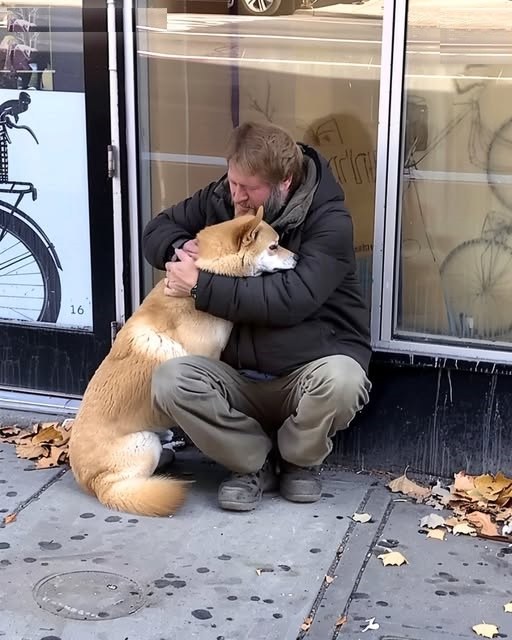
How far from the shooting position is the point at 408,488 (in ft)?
13.7

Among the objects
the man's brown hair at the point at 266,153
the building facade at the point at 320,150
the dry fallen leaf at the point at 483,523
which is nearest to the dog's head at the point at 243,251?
the man's brown hair at the point at 266,153

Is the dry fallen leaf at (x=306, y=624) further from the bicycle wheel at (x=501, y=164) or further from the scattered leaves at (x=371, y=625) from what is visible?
the bicycle wheel at (x=501, y=164)

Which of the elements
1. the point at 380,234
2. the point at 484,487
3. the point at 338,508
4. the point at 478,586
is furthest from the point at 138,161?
the point at 478,586

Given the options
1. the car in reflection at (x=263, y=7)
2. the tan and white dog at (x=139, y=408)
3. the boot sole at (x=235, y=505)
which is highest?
the car in reflection at (x=263, y=7)

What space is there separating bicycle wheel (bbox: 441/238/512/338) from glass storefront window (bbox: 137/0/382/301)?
1.16 feet

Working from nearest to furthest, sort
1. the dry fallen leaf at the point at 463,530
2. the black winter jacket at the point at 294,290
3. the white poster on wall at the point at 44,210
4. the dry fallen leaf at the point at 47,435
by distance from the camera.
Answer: the black winter jacket at the point at 294,290 → the dry fallen leaf at the point at 463,530 → the dry fallen leaf at the point at 47,435 → the white poster on wall at the point at 44,210

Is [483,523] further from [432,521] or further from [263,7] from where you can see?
[263,7]

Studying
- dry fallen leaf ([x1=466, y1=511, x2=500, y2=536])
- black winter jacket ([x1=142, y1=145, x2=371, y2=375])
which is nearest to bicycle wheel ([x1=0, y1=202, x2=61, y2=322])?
black winter jacket ([x1=142, y1=145, x2=371, y2=375])

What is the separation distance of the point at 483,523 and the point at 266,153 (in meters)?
1.57

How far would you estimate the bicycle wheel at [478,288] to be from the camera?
424 cm

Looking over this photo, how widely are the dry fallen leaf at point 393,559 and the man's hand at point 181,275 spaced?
1.17m

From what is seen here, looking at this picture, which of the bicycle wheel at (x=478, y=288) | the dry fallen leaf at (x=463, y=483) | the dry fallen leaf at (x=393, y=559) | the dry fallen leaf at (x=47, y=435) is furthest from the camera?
the dry fallen leaf at (x=47, y=435)

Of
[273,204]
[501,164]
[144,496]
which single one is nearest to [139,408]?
[144,496]

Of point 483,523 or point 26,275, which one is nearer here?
point 483,523
